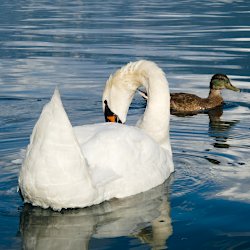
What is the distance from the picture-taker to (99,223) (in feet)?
25.1

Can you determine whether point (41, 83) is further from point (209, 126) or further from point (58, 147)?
point (58, 147)

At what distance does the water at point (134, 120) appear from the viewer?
7.36 metres

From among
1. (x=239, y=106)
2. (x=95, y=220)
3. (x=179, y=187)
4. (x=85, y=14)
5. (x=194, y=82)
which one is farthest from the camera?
(x=85, y=14)

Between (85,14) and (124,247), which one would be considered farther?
(85,14)

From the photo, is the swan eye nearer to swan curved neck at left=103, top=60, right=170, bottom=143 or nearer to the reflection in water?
swan curved neck at left=103, top=60, right=170, bottom=143

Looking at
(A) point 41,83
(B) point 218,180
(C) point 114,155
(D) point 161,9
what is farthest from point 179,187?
(D) point 161,9

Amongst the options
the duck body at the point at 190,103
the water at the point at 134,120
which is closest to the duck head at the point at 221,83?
the water at the point at 134,120

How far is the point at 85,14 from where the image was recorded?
130 ft

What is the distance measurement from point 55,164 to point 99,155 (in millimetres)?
798

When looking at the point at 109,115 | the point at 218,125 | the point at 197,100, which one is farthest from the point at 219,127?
the point at 109,115

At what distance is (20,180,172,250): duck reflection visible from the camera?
714 centimetres

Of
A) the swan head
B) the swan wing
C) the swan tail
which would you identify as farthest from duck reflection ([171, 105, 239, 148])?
the swan tail

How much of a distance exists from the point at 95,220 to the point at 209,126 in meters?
5.72

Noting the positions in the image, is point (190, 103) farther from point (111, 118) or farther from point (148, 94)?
point (111, 118)
